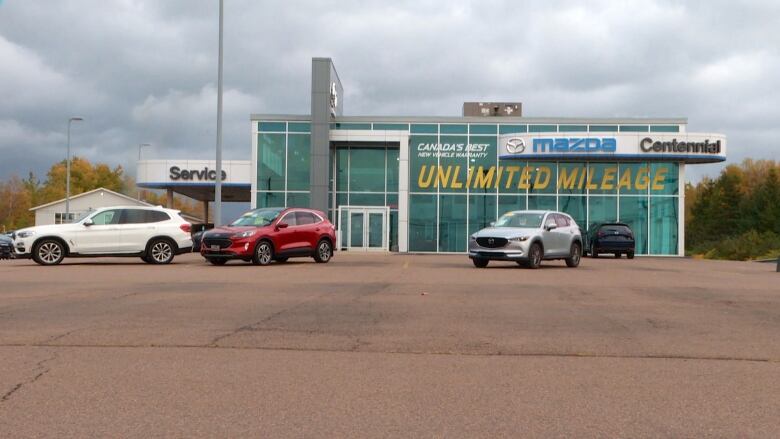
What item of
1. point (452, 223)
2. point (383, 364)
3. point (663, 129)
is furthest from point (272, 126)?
point (383, 364)

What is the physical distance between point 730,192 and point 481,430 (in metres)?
97.2

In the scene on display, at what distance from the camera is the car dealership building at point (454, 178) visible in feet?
138

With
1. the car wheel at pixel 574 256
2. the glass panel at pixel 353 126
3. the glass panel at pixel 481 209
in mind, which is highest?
the glass panel at pixel 353 126

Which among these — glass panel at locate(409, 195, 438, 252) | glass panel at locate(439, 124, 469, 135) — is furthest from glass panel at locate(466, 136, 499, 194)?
glass panel at locate(409, 195, 438, 252)

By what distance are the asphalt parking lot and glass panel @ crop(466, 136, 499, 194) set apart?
96.3ft

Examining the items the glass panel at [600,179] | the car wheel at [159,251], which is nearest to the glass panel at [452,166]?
the glass panel at [600,179]

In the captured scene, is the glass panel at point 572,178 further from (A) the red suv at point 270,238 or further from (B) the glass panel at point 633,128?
(A) the red suv at point 270,238

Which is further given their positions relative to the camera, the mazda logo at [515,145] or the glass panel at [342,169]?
the glass panel at [342,169]

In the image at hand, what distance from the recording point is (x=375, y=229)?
4212 centimetres

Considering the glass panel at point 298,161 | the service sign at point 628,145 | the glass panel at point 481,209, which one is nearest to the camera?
the service sign at point 628,145

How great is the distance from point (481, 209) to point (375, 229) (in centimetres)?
556

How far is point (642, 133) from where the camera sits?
136 ft

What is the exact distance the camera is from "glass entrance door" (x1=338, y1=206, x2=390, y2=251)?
138 feet

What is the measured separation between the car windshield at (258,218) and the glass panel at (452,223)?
19.8m
